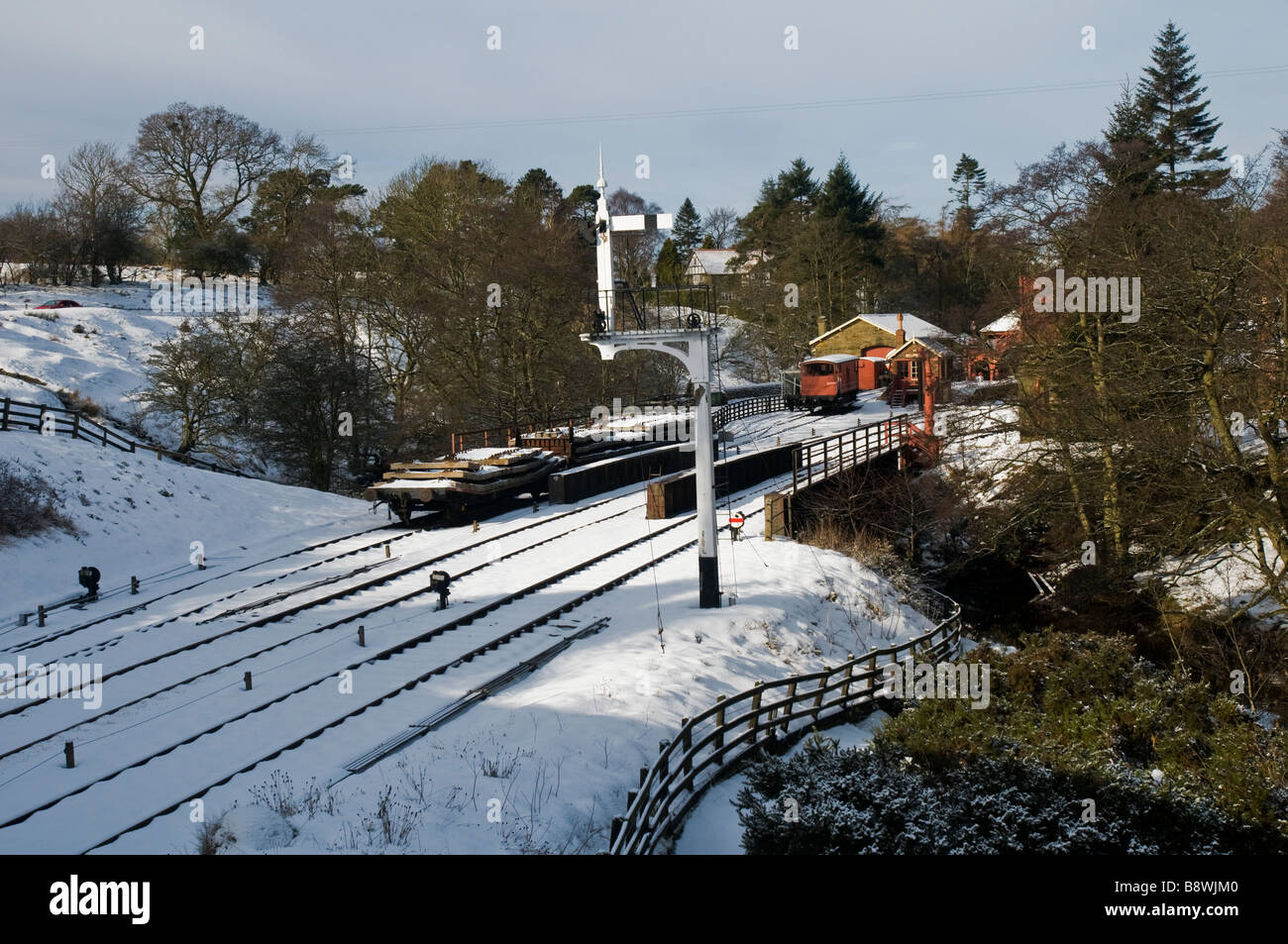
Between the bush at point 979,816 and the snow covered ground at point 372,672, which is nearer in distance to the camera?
Result: the bush at point 979,816

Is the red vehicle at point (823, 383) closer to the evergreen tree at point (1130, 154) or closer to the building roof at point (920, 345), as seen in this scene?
the building roof at point (920, 345)

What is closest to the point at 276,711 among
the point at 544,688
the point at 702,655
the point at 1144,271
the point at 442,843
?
the point at 544,688

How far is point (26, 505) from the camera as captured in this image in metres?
19.4

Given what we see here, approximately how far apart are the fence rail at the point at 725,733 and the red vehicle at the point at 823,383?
34560 mm

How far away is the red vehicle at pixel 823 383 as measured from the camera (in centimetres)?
5022

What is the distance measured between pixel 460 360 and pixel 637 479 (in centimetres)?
1437

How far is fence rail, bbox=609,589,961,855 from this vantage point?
27.7ft

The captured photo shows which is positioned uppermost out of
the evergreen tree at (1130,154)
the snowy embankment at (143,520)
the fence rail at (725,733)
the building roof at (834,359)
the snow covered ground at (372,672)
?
the evergreen tree at (1130,154)

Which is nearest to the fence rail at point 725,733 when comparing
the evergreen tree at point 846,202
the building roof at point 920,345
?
the building roof at point 920,345

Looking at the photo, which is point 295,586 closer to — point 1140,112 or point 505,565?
point 505,565

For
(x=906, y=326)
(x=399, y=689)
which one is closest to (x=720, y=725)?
(x=399, y=689)

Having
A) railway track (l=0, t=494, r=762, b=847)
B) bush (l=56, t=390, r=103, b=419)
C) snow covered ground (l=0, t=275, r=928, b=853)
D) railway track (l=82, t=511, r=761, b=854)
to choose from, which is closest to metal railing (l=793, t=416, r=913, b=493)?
snow covered ground (l=0, t=275, r=928, b=853)

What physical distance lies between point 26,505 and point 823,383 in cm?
3828

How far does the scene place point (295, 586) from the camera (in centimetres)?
1683
